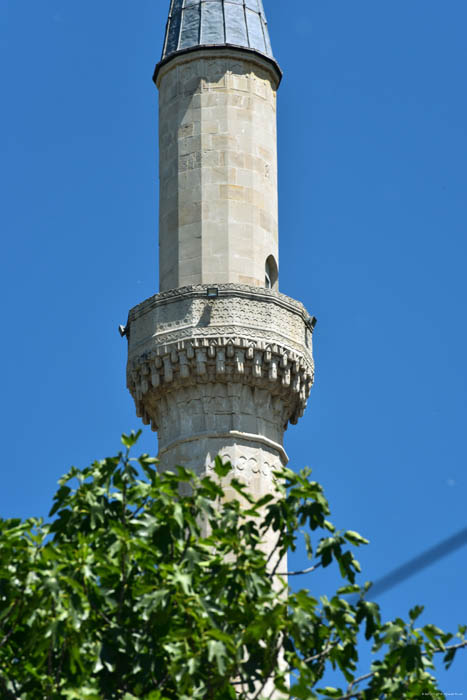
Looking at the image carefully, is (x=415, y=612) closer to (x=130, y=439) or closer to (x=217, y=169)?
(x=130, y=439)

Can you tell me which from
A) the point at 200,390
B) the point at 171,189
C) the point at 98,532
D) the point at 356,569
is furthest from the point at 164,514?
the point at 171,189

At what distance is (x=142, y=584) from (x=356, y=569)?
212cm

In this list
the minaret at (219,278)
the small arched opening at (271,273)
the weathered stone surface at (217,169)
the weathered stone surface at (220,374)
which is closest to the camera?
the weathered stone surface at (220,374)

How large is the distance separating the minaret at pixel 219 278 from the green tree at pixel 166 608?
269 inches

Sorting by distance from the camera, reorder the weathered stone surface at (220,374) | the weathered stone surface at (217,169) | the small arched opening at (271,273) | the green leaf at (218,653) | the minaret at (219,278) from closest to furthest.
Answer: the green leaf at (218,653) → the weathered stone surface at (220,374) → the minaret at (219,278) → the weathered stone surface at (217,169) → the small arched opening at (271,273)

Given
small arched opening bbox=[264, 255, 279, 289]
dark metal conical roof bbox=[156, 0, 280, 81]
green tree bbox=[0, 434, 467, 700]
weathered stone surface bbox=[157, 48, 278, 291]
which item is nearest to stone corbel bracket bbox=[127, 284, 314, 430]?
weathered stone surface bbox=[157, 48, 278, 291]

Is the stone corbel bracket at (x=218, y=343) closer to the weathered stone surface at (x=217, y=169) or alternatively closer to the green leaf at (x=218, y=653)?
the weathered stone surface at (x=217, y=169)

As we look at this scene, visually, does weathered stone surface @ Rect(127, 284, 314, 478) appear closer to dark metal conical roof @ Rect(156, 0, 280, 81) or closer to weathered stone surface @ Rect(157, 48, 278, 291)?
weathered stone surface @ Rect(157, 48, 278, 291)

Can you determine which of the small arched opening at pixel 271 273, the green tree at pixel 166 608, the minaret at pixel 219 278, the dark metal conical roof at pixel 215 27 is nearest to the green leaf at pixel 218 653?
the green tree at pixel 166 608

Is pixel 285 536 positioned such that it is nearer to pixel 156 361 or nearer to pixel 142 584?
pixel 142 584

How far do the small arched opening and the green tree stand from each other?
881 centimetres

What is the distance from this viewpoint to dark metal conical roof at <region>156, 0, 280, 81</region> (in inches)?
1100

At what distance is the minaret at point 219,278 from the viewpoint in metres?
25.6

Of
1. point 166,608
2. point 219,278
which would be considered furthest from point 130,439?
point 219,278
